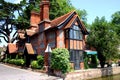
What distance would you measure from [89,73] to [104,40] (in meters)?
7.08

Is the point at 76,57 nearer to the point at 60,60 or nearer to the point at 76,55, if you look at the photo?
the point at 76,55

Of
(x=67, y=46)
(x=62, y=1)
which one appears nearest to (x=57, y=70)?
(x=67, y=46)

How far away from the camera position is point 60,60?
2455 centimetres

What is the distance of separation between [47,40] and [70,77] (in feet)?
30.5

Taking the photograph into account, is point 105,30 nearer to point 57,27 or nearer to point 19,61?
point 57,27

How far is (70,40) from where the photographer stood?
2941 cm

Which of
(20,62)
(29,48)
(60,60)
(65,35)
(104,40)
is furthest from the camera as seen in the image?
(20,62)

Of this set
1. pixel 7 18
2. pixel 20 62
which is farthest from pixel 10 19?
pixel 20 62

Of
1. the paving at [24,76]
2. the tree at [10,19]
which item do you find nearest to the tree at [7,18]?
the tree at [10,19]

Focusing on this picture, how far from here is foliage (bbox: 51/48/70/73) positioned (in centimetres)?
2411

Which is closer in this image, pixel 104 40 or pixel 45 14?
pixel 104 40

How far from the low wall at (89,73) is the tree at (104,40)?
2.51 m

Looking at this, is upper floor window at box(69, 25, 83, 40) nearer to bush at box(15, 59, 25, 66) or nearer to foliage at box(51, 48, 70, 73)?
foliage at box(51, 48, 70, 73)

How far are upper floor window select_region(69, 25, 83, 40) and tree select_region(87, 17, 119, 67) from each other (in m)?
2.60
